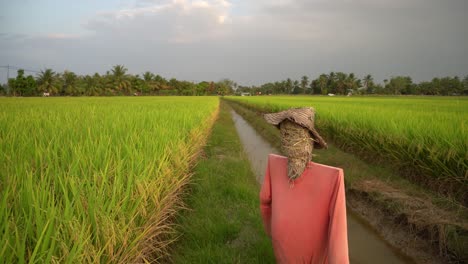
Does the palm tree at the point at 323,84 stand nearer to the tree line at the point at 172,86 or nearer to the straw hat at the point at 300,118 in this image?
the tree line at the point at 172,86

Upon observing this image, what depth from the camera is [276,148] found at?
779 centimetres

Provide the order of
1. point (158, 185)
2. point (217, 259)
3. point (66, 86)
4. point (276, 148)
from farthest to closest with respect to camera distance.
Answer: point (66, 86), point (276, 148), point (158, 185), point (217, 259)

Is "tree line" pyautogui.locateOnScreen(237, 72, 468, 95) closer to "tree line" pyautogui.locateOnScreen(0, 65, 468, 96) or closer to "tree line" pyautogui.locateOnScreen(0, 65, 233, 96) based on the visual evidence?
"tree line" pyautogui.locateOnScreen(0, 65, 468, 96)

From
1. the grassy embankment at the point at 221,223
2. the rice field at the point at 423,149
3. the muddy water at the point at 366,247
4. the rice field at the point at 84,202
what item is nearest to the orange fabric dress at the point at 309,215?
the rice field at the point at 84,202

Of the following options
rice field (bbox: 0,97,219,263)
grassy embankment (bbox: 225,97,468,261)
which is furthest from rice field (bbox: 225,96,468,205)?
rice field (bbox: 0,97,219,263)

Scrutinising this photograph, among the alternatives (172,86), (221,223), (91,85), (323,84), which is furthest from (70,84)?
(323,84)

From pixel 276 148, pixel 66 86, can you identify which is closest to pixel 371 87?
pixel 66 86

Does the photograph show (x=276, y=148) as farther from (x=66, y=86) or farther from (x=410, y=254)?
(x=66, y=86)

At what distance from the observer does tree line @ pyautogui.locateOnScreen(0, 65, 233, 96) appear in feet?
135

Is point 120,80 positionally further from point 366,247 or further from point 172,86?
point 366,247

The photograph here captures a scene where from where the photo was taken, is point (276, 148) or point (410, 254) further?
point (276, 148)

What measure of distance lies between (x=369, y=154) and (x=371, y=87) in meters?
73.4

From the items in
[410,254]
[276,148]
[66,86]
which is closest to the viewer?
[410,254]

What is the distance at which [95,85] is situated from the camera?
155 ft
